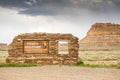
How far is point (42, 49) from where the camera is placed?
32.1m

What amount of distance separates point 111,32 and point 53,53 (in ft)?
392

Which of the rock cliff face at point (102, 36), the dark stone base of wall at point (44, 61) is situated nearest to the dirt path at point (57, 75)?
the dark stone base of wall at point (44, 61)

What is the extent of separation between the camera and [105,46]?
139 meters

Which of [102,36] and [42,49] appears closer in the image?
[42,49]

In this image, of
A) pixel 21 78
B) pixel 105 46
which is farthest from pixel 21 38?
pixel 105 46

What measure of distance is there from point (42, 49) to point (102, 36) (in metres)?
119

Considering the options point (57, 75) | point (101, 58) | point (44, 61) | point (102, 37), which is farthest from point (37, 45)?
point (102, 37)

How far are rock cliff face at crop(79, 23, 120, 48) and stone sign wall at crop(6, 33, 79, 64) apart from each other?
358 feet

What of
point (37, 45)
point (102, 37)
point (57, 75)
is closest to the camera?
point (57, 75)

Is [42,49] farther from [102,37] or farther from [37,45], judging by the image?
[102,37]

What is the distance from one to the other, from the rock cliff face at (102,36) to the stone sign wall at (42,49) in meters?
109

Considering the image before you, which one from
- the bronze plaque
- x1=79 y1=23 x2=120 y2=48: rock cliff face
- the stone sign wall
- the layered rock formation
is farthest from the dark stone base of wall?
x1=79 y1=23 x2=120 y2=48: rock cliff face

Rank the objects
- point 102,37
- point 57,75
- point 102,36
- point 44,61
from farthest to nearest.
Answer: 1. point 102,36
2. point 102,37
3. point 44,61
4. point 57,75

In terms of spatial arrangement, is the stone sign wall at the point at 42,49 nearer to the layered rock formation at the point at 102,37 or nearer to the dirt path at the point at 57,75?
the dirt path at the point at 57,75
